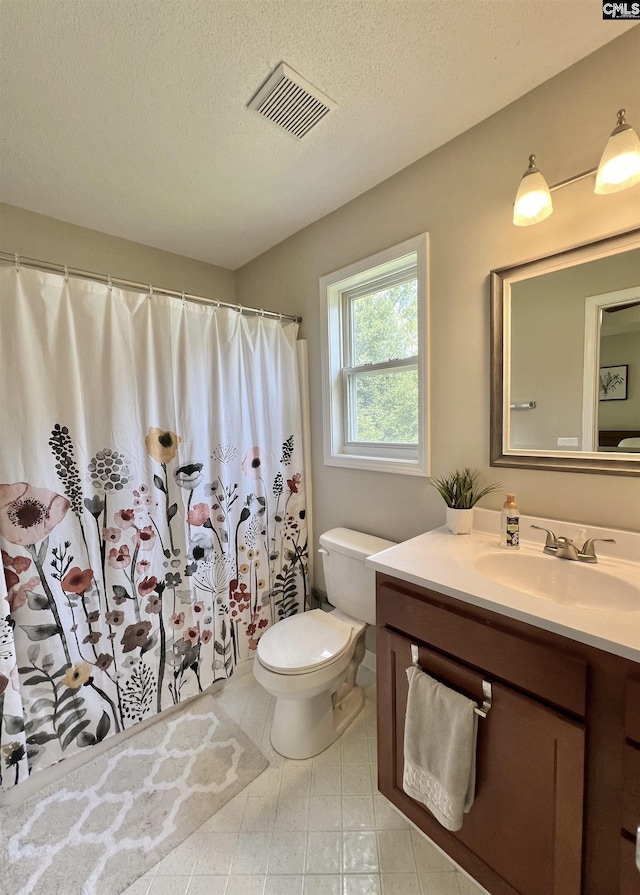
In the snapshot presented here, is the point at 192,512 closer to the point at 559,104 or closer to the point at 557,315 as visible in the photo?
the point at 557,315

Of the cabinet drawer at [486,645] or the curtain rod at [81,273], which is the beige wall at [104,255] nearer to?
the curtain rod at [81,273]

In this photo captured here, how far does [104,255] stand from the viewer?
6.06 ft

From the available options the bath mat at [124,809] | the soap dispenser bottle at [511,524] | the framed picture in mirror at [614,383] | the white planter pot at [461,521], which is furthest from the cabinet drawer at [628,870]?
the bath mat at [124,809]

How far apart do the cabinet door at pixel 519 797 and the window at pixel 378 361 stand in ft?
2.73

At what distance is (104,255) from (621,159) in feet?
7.13

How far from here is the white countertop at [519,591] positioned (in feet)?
2.26

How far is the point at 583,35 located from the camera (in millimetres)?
941

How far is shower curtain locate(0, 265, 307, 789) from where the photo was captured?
1214 millimetres

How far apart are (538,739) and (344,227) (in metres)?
1.98

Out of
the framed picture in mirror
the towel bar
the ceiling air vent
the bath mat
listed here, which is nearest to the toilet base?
the bath mat

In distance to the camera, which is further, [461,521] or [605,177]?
[461,521]

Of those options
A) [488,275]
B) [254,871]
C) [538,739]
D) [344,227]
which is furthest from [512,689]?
[344,227]

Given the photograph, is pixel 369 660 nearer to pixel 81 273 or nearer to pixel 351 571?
pixel 351 571

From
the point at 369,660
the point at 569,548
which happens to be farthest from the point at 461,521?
the point at 369,660
